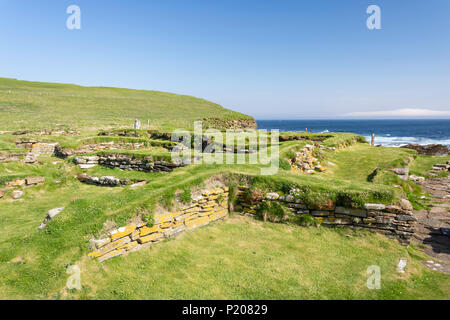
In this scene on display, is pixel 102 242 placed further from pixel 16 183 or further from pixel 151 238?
pixel 16 183

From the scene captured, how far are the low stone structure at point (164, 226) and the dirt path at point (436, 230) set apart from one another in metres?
5.91

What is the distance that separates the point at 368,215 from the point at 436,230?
3.07 m

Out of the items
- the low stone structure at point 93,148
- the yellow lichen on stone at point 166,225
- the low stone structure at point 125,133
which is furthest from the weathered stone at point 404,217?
the low stone structure at point 125,133

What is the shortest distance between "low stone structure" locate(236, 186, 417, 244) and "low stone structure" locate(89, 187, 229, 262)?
1.77m

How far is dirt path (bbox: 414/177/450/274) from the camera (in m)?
6.22

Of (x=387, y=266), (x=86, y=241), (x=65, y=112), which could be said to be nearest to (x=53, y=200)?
(x=86, y=241)

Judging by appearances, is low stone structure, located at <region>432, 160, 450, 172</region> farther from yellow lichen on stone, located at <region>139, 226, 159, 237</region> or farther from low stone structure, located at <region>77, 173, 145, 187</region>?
low stone structure, located at <region>77, 173, 145, 187</region>

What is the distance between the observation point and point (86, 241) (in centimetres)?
545

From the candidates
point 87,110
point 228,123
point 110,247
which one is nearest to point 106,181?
point 110,247

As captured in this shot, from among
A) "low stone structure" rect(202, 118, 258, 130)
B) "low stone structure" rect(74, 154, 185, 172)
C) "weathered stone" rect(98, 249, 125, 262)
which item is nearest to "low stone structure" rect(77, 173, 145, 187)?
"low stone structure" rect(74, 154, 185, 172)

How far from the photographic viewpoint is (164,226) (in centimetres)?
670

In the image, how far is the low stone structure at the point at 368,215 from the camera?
6590 millimetres

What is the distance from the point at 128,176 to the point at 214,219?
247 inches

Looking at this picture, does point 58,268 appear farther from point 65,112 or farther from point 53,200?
point 65,112
